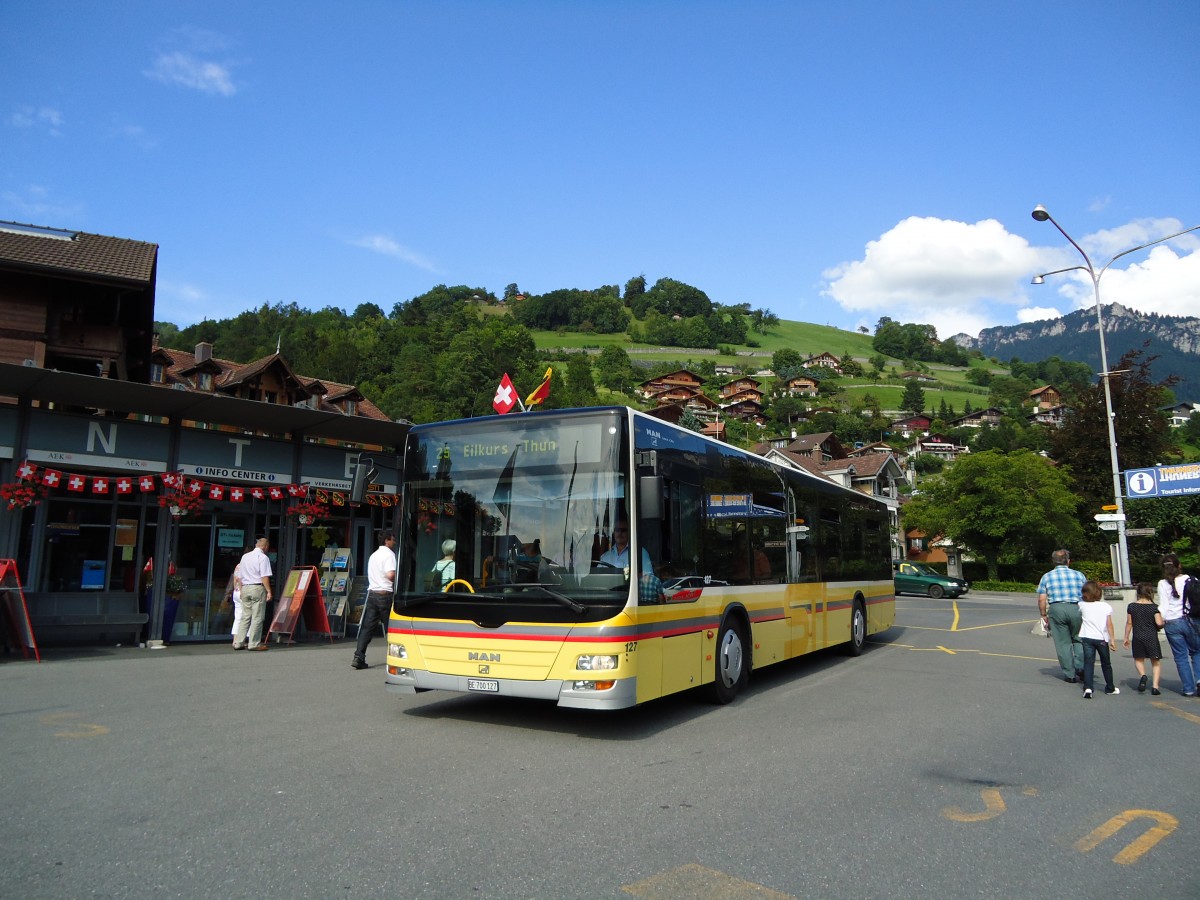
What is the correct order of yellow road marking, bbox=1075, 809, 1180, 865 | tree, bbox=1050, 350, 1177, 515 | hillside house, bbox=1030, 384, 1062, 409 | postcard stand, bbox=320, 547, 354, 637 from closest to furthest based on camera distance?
yellow road marking, bbox=1075, 809, 1180, 865 < postcard stand, bbox=320, 547, 354, 637 < tree, bbox=1050, 350, 1177, 515 < hillside house, bbox=1030, 384, 1062, 409

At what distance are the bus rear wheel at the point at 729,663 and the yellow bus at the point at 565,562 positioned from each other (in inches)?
1.1

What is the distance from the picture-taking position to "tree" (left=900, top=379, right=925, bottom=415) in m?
163

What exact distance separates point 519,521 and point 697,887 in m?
4.04

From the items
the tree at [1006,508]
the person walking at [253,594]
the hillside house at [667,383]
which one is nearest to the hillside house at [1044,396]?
the hillside house at [667,383]

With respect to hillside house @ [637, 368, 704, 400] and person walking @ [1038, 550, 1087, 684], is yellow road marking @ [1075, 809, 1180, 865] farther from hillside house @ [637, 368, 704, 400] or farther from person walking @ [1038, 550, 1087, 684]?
hillside house @ [637, 368, 704, 400]

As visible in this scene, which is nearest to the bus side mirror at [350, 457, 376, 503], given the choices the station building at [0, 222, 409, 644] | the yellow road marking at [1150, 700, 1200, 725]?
the station building at [0, 222, 409, 644]

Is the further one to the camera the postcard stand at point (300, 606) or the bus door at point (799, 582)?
the postcard stand at point (300, 606)

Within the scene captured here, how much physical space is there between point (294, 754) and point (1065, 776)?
6026mm

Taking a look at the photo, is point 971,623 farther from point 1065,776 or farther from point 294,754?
point 294,754

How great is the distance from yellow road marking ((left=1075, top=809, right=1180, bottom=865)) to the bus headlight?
3.52 m

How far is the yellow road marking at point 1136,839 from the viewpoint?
4672 millimetres

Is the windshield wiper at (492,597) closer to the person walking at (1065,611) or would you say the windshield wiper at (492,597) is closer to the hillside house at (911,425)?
the person walking at (1065,611)

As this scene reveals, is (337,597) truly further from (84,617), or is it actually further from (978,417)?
(978,417)

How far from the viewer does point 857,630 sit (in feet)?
48.1
